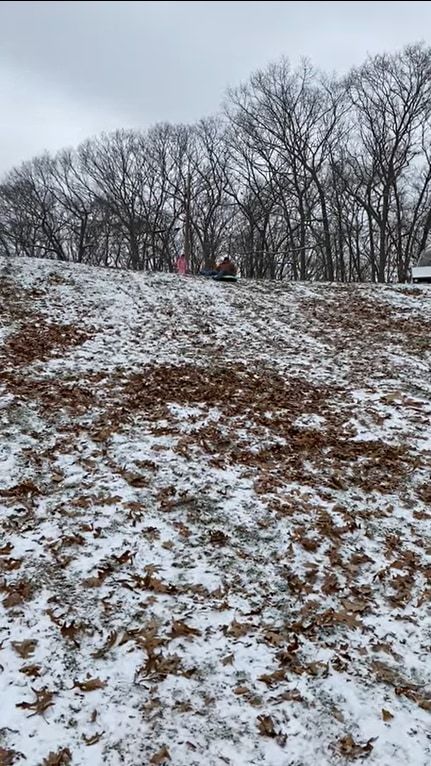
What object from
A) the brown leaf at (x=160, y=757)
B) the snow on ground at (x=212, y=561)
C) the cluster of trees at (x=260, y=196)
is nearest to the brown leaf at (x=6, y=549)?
Result: the snow on ground at (x=212, y=561)

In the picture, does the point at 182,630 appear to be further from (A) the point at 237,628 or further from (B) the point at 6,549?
(B) the point at 6,549

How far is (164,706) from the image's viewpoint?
289 cm

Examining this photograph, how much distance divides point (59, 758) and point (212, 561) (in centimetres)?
166

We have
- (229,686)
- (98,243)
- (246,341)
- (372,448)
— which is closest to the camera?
(229,686)

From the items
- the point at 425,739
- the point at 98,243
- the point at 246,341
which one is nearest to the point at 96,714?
the point at 425,739

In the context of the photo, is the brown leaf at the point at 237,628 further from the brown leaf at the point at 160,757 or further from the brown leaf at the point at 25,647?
the brown leaf at the point at 25,647

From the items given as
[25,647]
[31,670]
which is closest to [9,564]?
[25,647]

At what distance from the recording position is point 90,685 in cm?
297

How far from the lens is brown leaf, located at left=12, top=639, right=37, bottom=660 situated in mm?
3127

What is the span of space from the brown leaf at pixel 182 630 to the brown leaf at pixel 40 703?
0.78 m

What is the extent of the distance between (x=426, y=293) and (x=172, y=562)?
11.8 m

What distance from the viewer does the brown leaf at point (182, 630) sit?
3336 millimetres

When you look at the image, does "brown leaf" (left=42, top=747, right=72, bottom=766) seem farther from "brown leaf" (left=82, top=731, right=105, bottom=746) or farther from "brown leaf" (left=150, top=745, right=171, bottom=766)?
"brown leaf" (left=150, top=745, right=171, bottom=766)

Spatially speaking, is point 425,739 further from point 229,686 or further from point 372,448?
point 372,448
